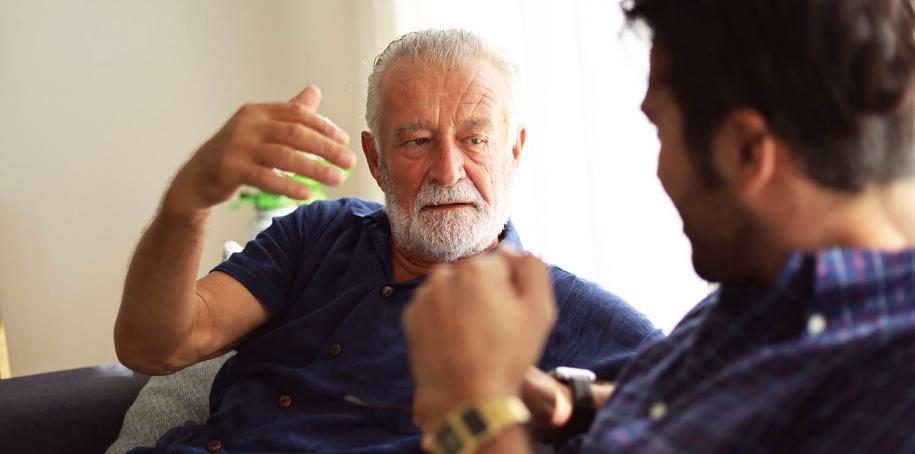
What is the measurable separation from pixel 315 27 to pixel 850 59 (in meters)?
3.48

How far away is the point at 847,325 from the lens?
867 mm

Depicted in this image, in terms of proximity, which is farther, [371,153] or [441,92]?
[371,153]

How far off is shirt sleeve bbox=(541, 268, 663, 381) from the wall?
235cm

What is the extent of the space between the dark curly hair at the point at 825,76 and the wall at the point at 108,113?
3.04 metres

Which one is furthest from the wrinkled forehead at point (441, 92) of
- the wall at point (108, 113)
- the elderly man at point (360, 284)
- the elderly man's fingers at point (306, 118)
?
the wall at point (108, 113)

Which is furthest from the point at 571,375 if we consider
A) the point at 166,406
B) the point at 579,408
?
the point at 166,406

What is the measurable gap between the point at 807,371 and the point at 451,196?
1.01 m

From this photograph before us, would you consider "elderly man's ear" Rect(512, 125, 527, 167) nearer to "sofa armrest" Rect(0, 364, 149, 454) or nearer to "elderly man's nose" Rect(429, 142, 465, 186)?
"elderly man's nose" Rect(429, 142, 465, 186)

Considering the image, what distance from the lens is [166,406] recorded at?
1.91 meters

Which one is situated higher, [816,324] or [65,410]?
[816,324]

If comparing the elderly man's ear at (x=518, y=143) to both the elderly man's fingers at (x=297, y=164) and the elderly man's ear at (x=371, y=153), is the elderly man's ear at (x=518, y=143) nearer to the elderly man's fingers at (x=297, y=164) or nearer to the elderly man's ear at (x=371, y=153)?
the elderly man's ear at (x=371, y=153)

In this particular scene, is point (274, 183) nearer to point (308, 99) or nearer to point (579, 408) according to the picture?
point (308, 99)

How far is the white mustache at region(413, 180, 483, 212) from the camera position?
179 centimetres

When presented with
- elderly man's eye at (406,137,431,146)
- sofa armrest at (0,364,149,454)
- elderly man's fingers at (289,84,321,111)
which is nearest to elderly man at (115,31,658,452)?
elderly man's eye at (406,137,431,146)
